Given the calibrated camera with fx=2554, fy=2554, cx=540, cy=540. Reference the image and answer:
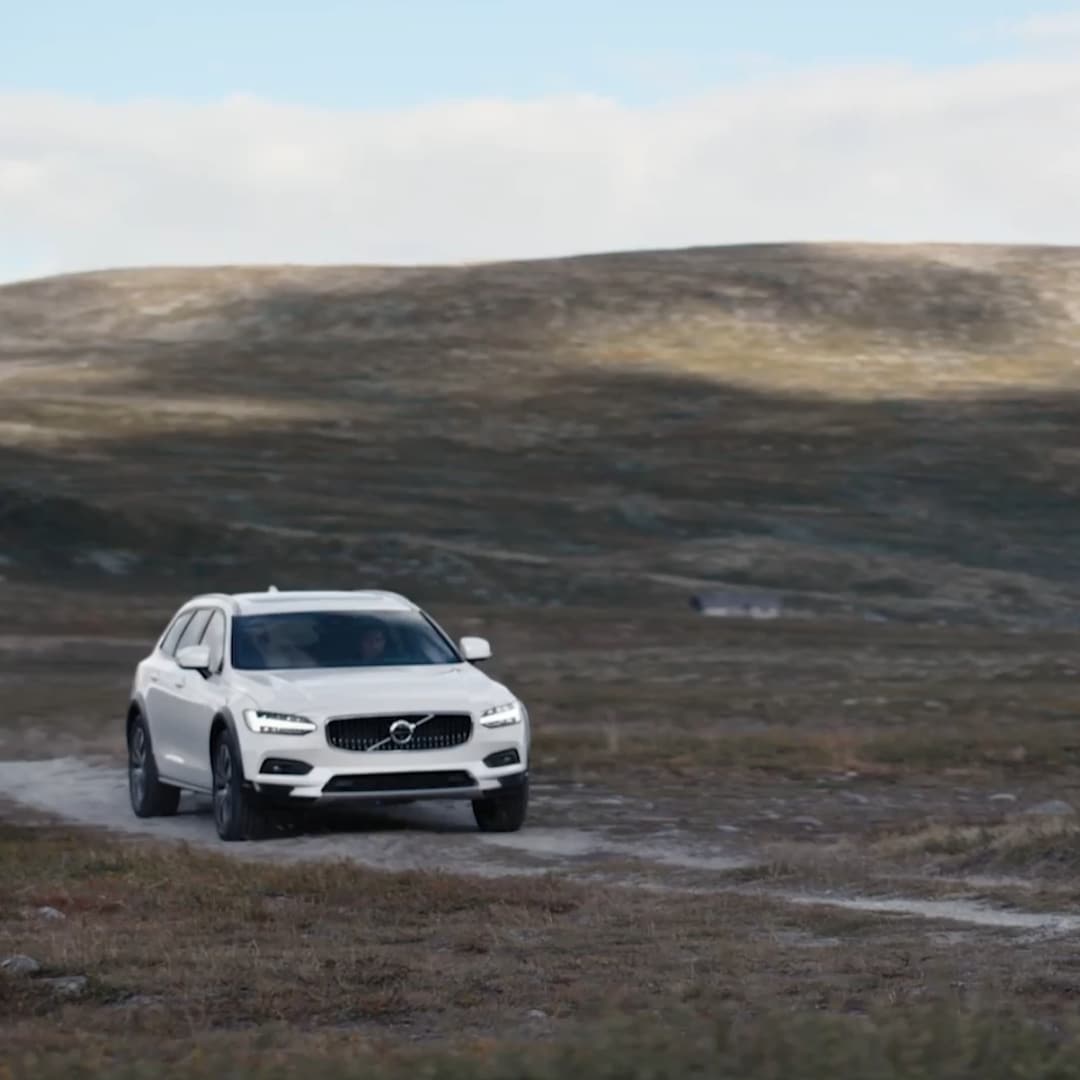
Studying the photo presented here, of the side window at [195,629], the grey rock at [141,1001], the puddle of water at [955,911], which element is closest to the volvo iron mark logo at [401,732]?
the side window at [195,629]

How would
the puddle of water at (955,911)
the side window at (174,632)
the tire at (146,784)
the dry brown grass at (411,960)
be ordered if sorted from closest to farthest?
the dry brown grass at (411,960) → the puddle of water at (955,911) → the tire at (146,784) → the side window at (174,632)

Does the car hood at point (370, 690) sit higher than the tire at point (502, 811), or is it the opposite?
the car hood at point (370, 690)

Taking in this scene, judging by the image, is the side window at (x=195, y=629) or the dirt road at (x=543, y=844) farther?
the side window at (x=195, y=629)

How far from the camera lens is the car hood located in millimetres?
17922

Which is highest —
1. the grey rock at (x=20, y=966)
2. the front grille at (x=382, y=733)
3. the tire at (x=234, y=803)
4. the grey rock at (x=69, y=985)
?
the grey rock at (x=69, y=985)

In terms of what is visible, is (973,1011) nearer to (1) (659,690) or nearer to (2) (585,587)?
(1) (659,690)

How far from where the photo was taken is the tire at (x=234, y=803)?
59.1 feet

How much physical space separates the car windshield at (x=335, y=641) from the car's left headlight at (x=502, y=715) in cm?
114

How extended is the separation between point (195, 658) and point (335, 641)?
1.05 meters

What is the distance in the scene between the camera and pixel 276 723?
17.9m

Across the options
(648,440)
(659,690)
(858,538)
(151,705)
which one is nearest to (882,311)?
(648,440)

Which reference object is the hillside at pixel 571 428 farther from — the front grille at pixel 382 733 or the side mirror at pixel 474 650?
the front grille at pixel 382 733

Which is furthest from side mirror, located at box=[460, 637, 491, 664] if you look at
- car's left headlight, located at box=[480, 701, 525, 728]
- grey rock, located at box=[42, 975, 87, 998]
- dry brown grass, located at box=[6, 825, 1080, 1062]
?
grey rock, located at box=[42, 975, 87, 998]

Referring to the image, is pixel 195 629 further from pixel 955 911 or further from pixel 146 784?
pixel 955 911
